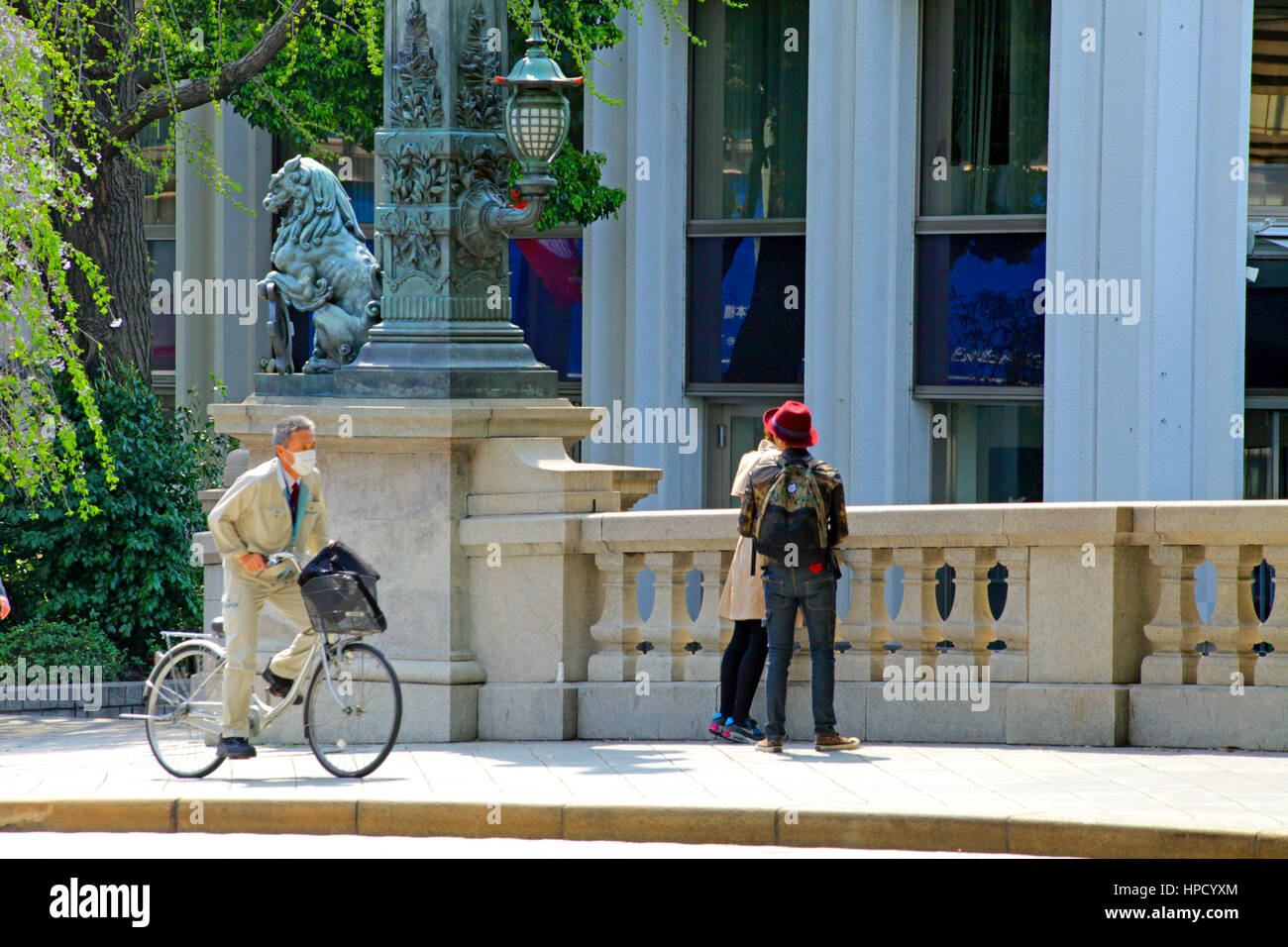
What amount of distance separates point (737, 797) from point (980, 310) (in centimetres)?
1106

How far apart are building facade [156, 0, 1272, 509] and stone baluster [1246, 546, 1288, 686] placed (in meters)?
7.41

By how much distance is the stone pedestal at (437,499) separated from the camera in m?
10.7

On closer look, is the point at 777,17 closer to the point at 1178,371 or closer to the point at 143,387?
the point at 1178,371

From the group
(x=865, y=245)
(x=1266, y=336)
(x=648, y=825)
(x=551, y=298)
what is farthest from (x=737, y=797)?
(x=551, y=298)

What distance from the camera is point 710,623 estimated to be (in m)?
10.5

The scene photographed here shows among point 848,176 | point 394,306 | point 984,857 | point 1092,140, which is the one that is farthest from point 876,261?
point 984,857

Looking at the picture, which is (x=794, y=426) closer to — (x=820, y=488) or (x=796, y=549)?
(x=820, y=488)

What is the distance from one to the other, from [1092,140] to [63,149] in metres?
8.98

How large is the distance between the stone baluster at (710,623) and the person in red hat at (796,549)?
0.65 metres

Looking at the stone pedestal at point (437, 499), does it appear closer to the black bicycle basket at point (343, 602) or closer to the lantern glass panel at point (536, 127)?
the lantern glass panel at point (536, 127)

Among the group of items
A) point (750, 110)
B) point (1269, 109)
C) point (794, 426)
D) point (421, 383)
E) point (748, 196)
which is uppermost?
point (750, 110)

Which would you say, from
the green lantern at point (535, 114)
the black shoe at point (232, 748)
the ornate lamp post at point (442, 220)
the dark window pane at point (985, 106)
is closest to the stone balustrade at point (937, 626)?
the ornate lamp post at point (442, 220)

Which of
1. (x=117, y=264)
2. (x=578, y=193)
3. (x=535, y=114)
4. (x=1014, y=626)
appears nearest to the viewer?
(x=1014, y=626)

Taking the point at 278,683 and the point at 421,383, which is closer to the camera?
the point at 278,683
